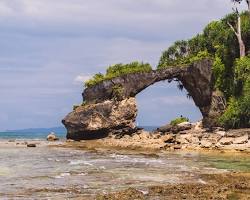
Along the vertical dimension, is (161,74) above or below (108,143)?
above

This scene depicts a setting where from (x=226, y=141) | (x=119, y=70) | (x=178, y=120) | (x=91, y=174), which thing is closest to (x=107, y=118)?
(x=119, y=70)

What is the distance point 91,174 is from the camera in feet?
89.5

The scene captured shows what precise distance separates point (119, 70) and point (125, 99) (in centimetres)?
416

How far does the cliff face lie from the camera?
5706cm

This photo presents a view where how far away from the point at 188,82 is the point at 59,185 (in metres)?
38.0

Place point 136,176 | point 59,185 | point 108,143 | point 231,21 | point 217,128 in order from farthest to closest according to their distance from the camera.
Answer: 1. point 231,21
2. point 108,143
3. point 217,128
4. point 136,176
5. point 59,185

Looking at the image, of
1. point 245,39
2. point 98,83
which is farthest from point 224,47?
point 98,83

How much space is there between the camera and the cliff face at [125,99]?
57.1 meters

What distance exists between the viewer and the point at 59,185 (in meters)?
22.7

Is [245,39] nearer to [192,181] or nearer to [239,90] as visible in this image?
[239,90]

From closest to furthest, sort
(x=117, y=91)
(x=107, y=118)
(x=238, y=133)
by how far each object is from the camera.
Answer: (x=238, y=133)
(x=107, y=118)
(x=117, y=91)

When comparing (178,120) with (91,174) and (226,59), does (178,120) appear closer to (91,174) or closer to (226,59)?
(226,59)

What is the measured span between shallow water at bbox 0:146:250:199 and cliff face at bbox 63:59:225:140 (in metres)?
19.1

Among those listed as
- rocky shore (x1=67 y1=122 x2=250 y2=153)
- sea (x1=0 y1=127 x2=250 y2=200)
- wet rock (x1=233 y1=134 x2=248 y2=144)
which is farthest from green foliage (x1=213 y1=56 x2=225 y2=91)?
sea (x1=0 y1=127 x2=250 y2=200)
